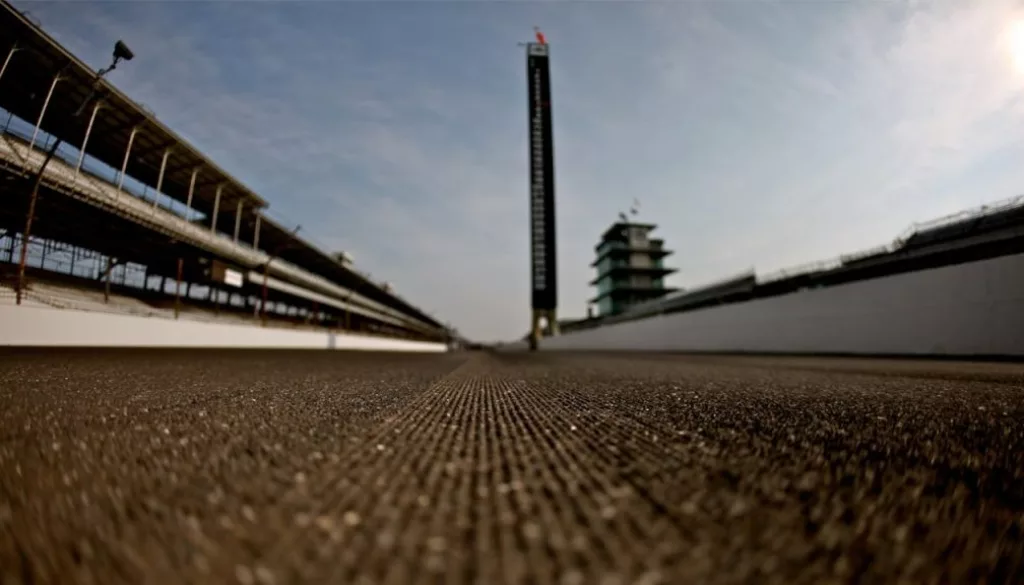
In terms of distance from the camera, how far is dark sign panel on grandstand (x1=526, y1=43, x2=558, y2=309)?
29.0 meters

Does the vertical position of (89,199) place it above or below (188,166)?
below

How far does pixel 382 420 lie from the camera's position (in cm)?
131

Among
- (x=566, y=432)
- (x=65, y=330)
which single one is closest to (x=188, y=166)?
(x=65, y=330)

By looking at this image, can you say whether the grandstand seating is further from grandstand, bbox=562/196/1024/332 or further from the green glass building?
the green glass building

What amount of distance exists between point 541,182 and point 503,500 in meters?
29.5

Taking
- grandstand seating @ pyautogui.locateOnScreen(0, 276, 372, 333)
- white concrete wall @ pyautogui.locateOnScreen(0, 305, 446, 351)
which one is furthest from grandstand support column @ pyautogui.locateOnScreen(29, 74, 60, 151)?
white concrete wall @ pyautogui.locateOnScreen(0, 305, 446, 351)

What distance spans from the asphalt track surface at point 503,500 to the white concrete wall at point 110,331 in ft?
31.5

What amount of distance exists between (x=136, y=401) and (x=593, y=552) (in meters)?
2.05

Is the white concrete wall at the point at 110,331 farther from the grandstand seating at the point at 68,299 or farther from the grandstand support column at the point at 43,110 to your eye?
the grandstand support column at the point at 43,110

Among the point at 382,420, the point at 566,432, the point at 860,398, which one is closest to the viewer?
the point at 566,432

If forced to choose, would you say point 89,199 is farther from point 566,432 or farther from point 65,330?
point 566,432

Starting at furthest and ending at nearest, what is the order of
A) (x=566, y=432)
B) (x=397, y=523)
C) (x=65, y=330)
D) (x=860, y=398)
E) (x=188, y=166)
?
(x=188, y=166), (x=65, y=330), (x=860, y=398), (x=566, y=432), (x=397, y=523)

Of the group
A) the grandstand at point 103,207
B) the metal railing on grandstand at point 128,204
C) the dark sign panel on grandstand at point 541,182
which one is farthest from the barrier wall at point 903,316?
→ the metal railing on grandstand at point 128,204

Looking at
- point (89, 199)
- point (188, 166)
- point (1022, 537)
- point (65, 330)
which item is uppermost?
point (188, 166)
